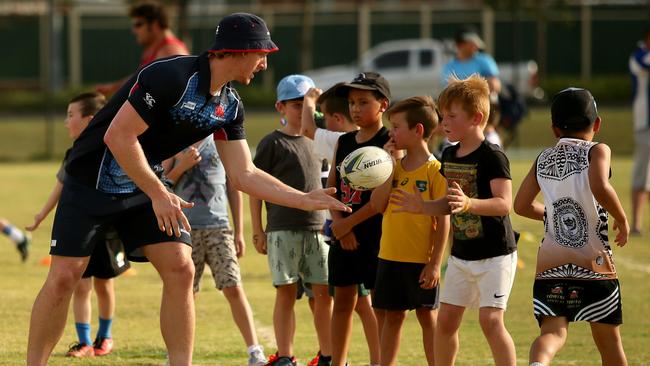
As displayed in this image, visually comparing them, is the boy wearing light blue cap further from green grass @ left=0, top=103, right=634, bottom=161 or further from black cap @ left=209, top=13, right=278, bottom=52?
green grass @ left=0, top=103, right=634, bottom=161

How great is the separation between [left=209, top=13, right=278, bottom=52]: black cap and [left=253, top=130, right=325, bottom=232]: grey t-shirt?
1700mm

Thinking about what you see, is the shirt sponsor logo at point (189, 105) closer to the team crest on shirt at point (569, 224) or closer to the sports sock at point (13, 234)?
the team crest on shirt at point (569, 224)

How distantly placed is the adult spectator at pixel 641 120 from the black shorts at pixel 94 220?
8541 mm

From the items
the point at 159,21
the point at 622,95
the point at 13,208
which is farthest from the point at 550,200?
the point at 622,95

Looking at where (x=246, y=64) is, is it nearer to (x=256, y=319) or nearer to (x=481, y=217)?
(x=481, y=217)

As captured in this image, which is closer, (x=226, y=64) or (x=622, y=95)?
(x=226, y=64)

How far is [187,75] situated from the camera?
5.68m

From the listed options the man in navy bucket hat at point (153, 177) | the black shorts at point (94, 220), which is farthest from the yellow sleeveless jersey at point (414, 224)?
the black shorts at point (94, 220)

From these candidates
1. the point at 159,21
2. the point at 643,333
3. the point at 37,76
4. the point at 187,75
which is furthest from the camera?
the point at 37,76

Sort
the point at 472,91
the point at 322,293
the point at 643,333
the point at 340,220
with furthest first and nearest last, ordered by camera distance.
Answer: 1. the point at 643,333
2. the point at 322,293
3. the point at 340,220
4. the point at 472,91

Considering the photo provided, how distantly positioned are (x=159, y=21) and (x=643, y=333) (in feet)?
18.0

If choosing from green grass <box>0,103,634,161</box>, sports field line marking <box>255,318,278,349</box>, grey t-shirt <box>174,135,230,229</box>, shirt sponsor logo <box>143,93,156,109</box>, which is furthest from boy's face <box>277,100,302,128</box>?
green grass <box>0,103,634,161</box>

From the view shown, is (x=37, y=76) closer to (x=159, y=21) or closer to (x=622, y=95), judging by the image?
(x=622, y=95)

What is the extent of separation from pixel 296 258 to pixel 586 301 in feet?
7.04
